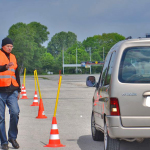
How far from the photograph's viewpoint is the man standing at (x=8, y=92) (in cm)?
814

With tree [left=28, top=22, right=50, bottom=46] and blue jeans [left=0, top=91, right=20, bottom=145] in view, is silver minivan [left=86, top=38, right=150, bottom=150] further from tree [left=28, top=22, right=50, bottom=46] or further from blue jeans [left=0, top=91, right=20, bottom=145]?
tree [left=28, top=22, right=50, bottom=46]

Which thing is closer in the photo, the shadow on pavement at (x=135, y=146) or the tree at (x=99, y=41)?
the shadow on pavement at (x=135, y=146)

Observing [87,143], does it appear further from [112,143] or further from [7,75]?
[7,75]

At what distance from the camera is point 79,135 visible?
32.6 ft

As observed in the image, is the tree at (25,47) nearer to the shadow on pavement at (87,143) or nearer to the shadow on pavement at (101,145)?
the shadow on pavement at (87,143)

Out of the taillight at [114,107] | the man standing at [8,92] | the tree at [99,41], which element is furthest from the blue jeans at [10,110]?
the tree at [99,41]

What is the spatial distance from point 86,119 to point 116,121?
21.5 feet

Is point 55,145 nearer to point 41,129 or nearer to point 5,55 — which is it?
point 5,55

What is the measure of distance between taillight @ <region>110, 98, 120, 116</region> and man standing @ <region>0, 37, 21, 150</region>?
2025 mm

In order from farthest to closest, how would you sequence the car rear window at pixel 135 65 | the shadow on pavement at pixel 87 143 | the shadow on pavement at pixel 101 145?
1. the shadow on pavement at pixel 87 143
2. the shadow on pavement at pixel 101 145
3. the car rear window at pixel 135 65

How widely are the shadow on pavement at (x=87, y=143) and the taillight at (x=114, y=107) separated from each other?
1.70 meters

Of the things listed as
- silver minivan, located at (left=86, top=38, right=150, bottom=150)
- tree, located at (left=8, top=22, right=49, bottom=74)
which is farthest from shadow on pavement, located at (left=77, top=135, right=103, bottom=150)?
tree, located at (left=8, top=22, right=49, bottom=74)

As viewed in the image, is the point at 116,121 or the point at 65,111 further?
the point at 65,111

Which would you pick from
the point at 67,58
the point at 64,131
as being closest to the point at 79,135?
the point at 64,131
